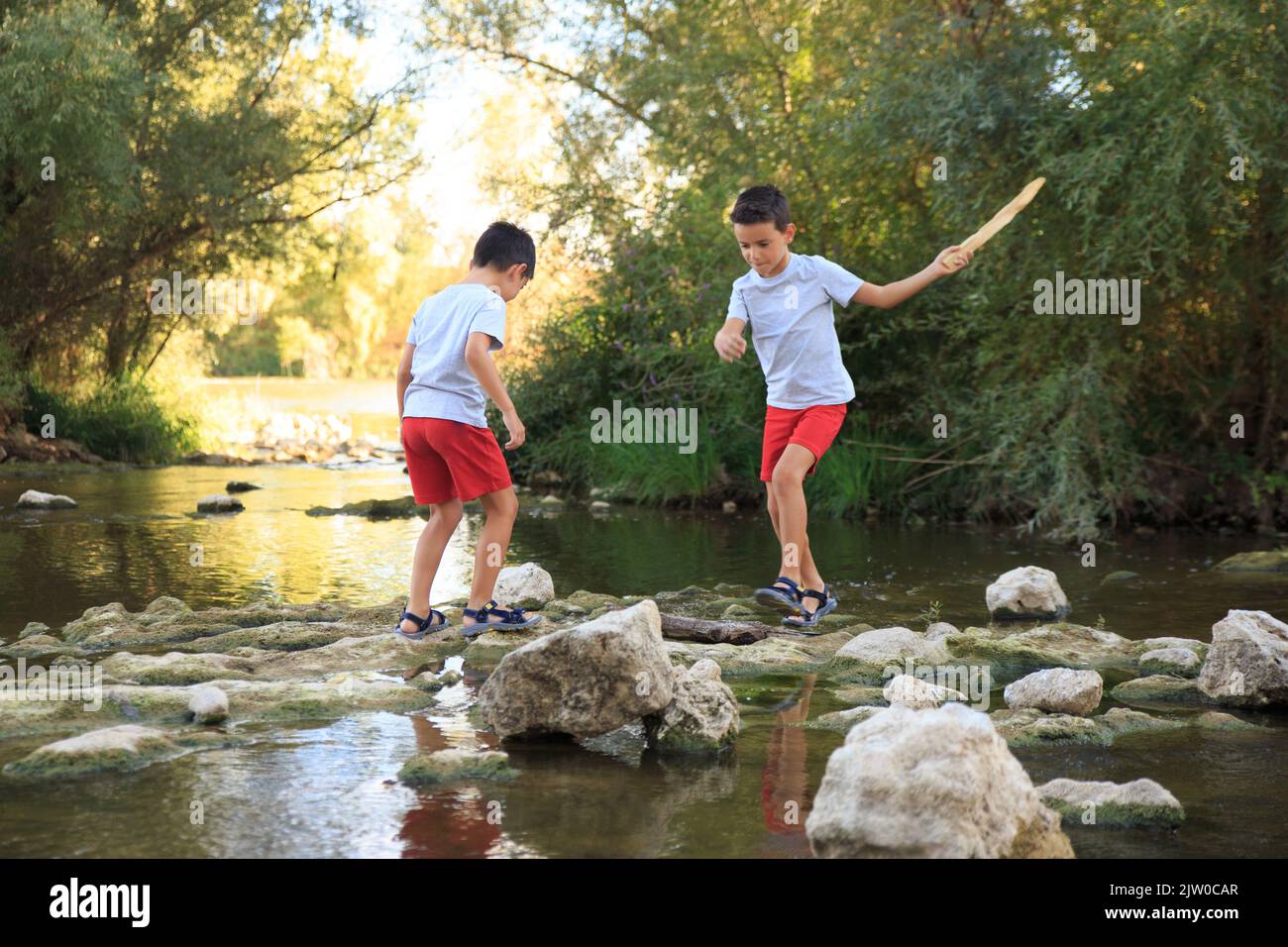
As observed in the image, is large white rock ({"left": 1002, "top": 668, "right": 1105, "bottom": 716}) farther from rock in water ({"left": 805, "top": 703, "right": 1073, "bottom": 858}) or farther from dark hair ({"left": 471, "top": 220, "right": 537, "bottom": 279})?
dark hair ({"left": 471, "top": 220, "right": 537, "bottom": 279})

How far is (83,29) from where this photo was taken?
14.7 m

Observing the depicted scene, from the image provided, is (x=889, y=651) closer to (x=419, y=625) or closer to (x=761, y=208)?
(x=419, y=625)

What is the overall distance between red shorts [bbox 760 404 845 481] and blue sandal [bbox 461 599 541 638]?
1375 mm

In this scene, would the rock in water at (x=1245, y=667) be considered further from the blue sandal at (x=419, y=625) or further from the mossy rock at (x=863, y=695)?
the blue sandal at (x=419, y=625)

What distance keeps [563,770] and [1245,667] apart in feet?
8.24

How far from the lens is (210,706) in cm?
418

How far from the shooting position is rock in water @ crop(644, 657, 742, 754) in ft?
13.2

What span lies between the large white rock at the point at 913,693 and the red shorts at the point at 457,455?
6.22 ft

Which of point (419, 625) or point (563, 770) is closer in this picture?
point (563, 770)

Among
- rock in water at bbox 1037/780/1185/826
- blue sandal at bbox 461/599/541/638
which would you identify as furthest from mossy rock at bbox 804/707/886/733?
blue sandal at bbox 461/599/541/638

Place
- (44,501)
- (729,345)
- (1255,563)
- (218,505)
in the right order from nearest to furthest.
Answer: (729,345) → (1255,563) → (218,505) → (44,501)

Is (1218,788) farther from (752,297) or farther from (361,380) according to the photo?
(361,380)

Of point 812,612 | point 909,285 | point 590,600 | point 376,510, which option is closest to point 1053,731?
point 812,612

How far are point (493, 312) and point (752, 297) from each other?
1.47 m
